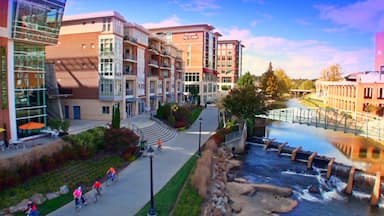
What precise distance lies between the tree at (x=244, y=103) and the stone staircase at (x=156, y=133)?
8.56 m

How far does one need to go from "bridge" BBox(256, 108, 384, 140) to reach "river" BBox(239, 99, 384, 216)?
388cm

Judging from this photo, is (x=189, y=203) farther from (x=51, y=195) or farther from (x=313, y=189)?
(x=313, y=189)

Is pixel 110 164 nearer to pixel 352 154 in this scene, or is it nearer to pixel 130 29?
pixel 130 29

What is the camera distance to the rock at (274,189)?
78.7ft

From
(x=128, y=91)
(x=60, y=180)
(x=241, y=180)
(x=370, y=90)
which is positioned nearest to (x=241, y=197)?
(x=241, y=180)

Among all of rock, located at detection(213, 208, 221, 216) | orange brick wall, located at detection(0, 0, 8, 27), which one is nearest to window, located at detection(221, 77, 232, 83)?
orange brick wall, located at detection(0, 0, 8, 27)

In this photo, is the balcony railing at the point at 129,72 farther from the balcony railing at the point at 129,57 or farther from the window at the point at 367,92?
the window at the point at 367,92

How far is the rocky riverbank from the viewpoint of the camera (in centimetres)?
1994

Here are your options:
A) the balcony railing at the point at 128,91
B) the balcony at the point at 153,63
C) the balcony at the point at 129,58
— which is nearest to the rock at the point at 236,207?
the balcony railing at the point at 128,91

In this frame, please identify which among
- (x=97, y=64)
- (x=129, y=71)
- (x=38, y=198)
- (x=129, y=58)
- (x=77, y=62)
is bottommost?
(x=38, y=198)

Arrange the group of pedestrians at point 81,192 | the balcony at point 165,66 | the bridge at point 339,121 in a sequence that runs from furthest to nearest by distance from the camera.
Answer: the balcony at point 165,66
the bridge at point 339,121
the group of pedestrians at point 81,192

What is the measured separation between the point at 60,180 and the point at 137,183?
5041 mm

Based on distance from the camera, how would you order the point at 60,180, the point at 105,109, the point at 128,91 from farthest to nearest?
the point at 128,91 → the point at 105,109 → the point at 60,180

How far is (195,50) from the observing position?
74.5 m
